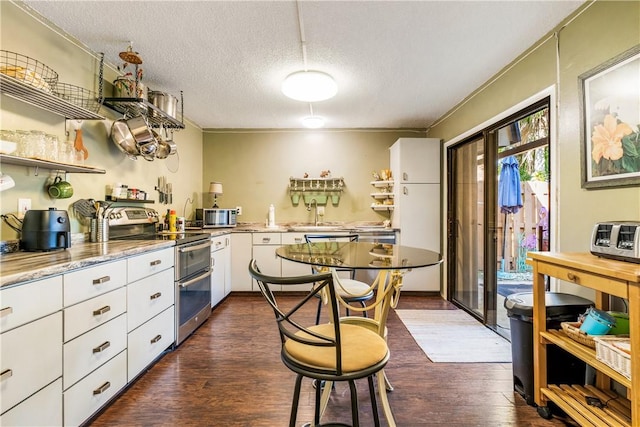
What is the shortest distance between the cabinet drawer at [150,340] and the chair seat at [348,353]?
4.15 ft


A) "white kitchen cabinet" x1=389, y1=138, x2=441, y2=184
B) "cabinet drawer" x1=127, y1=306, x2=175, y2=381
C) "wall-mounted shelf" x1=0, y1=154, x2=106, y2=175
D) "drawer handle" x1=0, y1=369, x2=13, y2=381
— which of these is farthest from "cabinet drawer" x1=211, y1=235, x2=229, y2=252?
"white kitchen cabinet" x1=389, y1=138, x2=441, y2=184

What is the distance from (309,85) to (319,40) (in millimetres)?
406

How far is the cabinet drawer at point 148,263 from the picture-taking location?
183 cm

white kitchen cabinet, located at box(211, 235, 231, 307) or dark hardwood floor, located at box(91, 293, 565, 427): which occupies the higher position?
white kitchen cabinet, located at box(211, 235, 231, 307)

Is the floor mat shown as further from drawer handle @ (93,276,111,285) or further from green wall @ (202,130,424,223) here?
drawer handle @ (93,276,111,285)

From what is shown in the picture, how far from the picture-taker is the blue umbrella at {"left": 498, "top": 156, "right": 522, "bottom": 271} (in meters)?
2.81

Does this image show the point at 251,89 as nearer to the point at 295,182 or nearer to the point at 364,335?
the point at 295,182

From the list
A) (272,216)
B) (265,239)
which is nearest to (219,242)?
(265,239)

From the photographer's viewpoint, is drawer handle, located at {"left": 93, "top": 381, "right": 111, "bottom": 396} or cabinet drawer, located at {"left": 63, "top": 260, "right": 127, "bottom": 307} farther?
drawer handle, located at {"left": 93, "top": 381, "right": 111, "bottom": 396}

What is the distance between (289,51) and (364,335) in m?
2.14

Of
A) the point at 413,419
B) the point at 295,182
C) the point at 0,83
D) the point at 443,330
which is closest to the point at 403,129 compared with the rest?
the point at 295,182

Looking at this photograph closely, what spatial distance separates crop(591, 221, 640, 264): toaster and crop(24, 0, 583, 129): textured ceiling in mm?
1400

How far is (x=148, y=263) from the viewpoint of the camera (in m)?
1.99

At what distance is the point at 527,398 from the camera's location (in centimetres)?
171
